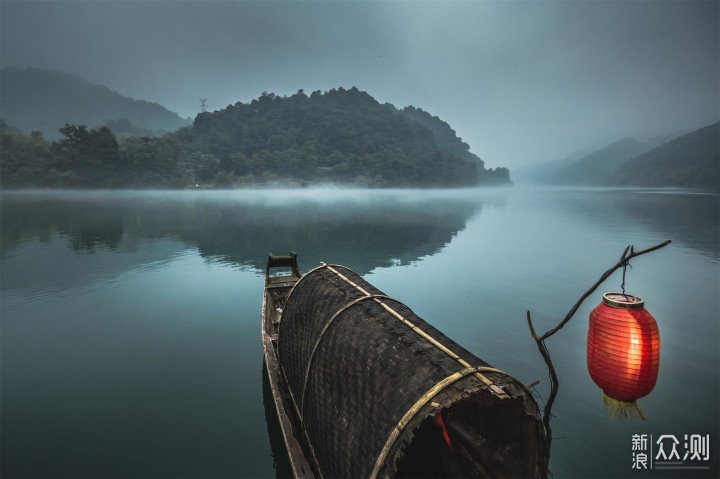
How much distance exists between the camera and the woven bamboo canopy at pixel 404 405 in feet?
10.8

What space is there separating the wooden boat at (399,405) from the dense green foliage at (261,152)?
110179 mm

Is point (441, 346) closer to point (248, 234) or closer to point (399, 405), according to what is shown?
point (399, 405)

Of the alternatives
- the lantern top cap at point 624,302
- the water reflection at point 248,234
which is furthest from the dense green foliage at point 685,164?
the lantern top cap at point 624,302

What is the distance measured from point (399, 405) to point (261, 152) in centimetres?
13164

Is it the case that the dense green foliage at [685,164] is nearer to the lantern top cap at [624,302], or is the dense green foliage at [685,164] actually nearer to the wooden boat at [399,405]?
the lantern top cap at [624,302]

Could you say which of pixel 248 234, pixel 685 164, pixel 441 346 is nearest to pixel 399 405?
pixel 441 346

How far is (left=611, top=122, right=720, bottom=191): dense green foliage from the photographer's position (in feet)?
442

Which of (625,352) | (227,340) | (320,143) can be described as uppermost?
(320,143)

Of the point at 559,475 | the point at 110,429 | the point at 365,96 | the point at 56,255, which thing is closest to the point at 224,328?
the point at 110,429

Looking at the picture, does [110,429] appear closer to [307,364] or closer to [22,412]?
[22,412]

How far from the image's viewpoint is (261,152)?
125062 millimetres

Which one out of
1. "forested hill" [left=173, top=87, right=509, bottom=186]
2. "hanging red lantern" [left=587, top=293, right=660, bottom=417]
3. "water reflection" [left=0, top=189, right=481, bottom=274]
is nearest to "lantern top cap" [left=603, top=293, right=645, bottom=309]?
"hanging red lantern" [left=587, top=293, right=660, bottom=417]

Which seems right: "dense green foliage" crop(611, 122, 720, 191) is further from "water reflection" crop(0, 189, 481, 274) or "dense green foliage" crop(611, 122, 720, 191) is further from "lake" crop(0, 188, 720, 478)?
"lake" crop(0, 188, 720, 478)

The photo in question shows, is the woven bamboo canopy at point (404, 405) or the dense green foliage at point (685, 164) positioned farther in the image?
the dense green foliage at point (685, 164)
